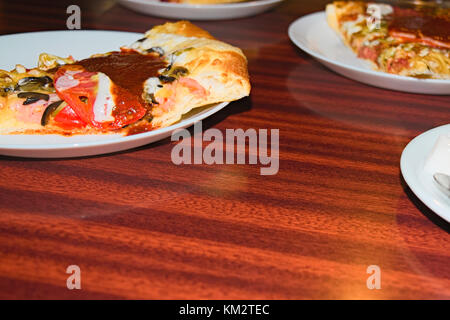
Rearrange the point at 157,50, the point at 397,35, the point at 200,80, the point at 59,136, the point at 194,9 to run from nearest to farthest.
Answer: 1. the point at 59,136
2. the point at 200,80
3. the point at 157,50
4. the point at 397,35
5. the point at 194,9

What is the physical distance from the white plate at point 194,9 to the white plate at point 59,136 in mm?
462

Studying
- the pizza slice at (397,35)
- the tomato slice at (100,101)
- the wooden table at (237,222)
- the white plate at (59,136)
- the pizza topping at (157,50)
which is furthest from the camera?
the pizza slice at (397,35)

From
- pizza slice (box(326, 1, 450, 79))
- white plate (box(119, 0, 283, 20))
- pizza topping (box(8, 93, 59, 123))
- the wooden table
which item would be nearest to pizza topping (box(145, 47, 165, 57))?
the wooden table

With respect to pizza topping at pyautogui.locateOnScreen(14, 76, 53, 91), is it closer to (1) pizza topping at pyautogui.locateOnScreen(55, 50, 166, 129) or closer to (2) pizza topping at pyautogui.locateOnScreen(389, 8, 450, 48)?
(1) pizza topping at pyautogui.locateOnScreen(55, 50, 166, 129)

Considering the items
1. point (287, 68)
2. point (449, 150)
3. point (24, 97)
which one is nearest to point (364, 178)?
point (449, 150)

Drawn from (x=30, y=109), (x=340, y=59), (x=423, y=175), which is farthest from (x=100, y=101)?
(x=340, y=59)

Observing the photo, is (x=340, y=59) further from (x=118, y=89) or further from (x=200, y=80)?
(x=118, y=89)

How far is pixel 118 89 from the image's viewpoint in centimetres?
110

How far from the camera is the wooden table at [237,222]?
2.54 ft

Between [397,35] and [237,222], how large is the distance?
3.39ft

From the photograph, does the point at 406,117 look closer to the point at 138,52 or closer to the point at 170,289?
the point at 138,52

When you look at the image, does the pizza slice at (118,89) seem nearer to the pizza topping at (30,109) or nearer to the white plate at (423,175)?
the pizza topping at (30,109)

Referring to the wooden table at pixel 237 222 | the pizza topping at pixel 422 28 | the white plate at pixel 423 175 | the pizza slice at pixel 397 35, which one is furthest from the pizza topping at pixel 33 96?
the pizza topping at pixel 422 28

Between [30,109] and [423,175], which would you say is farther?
[30,109]
